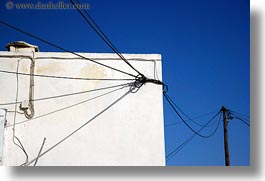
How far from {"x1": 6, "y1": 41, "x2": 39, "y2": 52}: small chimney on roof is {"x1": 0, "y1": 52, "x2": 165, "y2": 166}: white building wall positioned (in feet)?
0.61

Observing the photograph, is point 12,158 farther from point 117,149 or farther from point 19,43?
point 19,43

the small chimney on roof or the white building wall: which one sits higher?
the small chimney on roof

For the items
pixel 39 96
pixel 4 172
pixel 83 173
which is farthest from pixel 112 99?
pixel 4 172

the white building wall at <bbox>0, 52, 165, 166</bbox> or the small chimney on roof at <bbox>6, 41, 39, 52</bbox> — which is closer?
the white building wall at <bbox>0, 52, 165, 166</bbox>

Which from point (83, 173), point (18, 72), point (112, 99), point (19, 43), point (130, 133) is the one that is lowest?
point (83, 173)

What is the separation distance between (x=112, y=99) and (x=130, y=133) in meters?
0.46

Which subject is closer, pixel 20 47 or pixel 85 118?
pixel 85 118

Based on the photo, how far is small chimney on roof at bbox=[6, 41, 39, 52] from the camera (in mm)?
4602

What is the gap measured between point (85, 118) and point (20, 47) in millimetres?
1305

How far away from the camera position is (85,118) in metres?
4.23

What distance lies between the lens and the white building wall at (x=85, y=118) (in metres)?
4.09

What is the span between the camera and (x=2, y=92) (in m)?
4.23

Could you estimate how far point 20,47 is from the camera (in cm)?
464

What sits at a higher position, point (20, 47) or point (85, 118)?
point (20, 47)
